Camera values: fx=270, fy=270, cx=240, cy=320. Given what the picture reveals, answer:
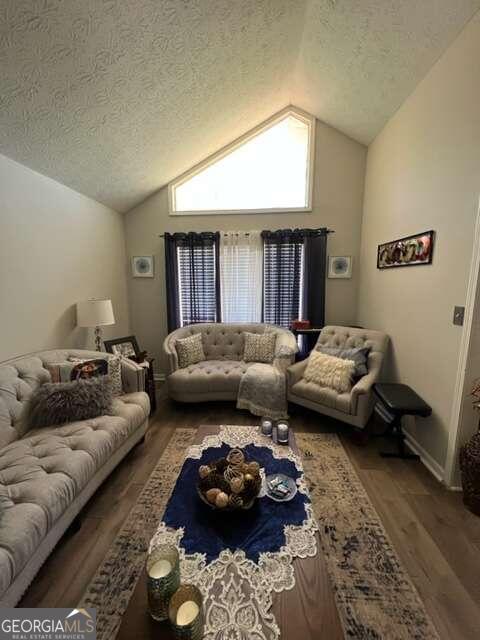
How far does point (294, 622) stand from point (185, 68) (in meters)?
3.03

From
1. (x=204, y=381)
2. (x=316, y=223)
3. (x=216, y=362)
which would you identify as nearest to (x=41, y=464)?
(x=204, y=381)

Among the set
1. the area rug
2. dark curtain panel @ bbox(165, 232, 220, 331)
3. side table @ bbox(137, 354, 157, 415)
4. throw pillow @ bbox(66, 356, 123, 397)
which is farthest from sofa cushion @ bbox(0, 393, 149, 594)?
dark curtain panel @ bbox(165, 232, 220, 331)

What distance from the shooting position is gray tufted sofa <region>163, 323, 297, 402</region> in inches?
113

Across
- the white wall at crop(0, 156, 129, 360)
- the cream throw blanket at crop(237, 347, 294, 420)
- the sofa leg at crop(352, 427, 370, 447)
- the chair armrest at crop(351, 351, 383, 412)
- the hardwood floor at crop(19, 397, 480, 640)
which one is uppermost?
the white wall at crop(0, 156, 129, 360)

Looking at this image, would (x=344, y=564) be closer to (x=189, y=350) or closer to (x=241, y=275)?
(x=189, y=350)

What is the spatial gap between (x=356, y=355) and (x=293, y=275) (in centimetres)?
141

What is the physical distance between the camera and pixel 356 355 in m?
2.63

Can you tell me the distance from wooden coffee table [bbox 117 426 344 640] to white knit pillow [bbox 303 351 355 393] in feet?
5.41

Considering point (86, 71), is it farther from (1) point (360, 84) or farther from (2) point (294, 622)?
(2) point (294, 622)

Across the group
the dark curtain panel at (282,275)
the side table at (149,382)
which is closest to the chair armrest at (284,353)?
the dark curtain panel at (282,275)

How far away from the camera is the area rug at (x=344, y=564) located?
1.13m

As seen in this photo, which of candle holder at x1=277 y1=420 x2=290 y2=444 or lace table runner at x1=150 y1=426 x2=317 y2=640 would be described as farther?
candle holder at x1=277 y1=420 x2=290 y2=444

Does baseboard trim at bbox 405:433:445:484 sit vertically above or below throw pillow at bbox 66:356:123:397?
below

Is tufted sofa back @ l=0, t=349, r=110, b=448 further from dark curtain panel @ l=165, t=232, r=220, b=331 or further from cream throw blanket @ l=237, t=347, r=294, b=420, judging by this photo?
dark curtain panel @ l=165, t=232, r=220, b=331
